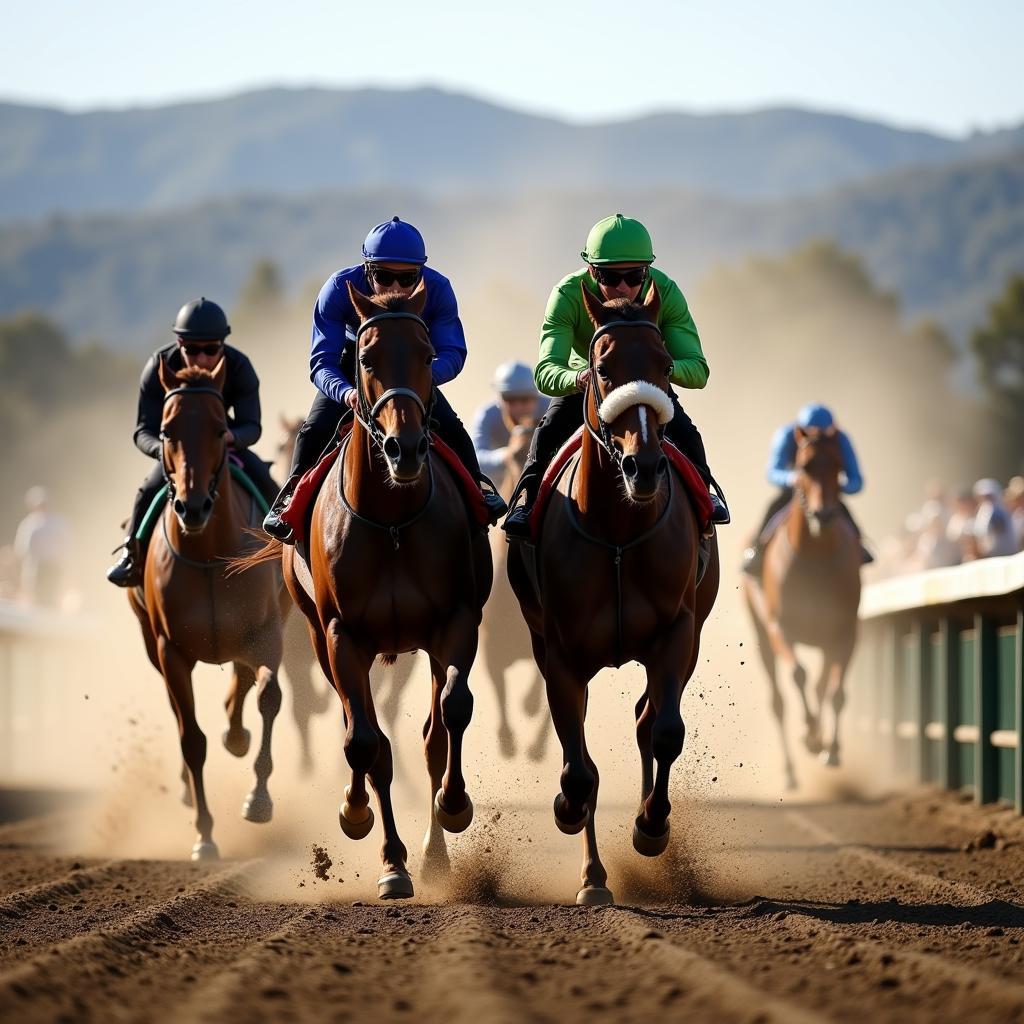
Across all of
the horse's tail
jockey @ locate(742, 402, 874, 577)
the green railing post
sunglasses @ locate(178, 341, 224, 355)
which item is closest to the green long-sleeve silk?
the horse's tail

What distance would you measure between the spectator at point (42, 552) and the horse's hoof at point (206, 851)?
1598cm

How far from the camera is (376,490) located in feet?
28.5

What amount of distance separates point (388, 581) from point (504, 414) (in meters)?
6.45

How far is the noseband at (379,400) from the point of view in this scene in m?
8.13

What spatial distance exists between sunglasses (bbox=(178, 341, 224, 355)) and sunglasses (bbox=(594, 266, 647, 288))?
336 cm

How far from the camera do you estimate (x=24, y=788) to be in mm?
19797

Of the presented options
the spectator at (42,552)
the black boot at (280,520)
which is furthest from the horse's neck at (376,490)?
the spectator at (42,552)

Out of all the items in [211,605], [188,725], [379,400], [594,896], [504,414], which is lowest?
[594,896]

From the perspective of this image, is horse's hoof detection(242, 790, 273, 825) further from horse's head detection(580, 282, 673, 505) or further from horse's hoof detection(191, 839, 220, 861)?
horse's head detection(580, 282, 673, 505)

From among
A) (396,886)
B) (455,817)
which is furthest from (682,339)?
(396,886)

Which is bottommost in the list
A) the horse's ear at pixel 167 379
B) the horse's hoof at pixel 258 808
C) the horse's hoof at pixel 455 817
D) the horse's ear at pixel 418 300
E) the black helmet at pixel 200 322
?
the horse's hoof at pixel 258 808

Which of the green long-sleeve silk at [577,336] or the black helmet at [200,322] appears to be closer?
the green long-sleeve silk at [577,336]

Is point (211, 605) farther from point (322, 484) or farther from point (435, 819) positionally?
point (435, 819)

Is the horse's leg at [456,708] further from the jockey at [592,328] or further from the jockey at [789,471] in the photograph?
the jockey at [789,471]
